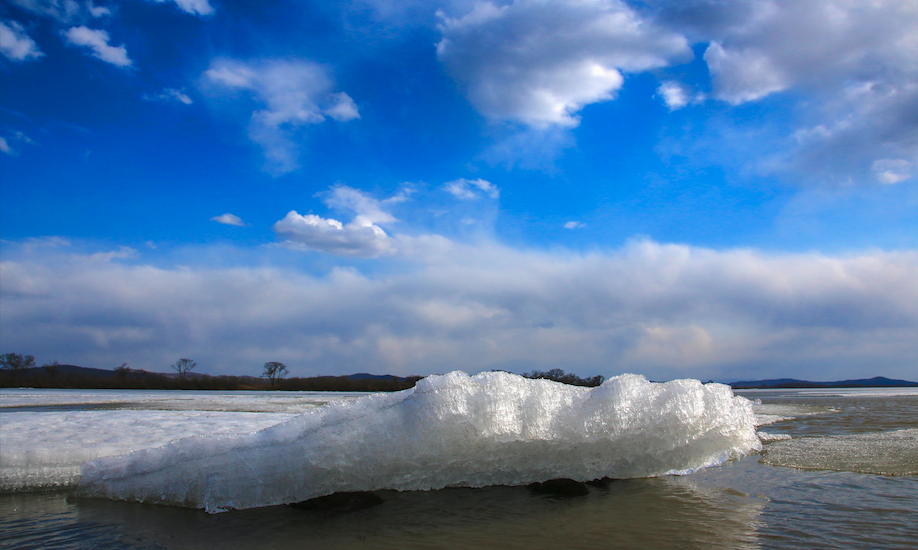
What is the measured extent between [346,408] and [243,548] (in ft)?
5.19

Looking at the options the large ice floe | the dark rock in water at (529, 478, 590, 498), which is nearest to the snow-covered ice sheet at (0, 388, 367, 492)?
the large ice floe

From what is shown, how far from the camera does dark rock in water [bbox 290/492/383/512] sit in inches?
167

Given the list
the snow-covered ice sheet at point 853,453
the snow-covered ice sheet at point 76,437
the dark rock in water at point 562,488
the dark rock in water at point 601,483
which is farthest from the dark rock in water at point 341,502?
the snow-covered ice sheet at point 853,453

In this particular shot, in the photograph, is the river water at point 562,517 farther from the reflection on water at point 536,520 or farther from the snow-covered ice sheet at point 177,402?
the snow-covered ice sheet at point 177,402

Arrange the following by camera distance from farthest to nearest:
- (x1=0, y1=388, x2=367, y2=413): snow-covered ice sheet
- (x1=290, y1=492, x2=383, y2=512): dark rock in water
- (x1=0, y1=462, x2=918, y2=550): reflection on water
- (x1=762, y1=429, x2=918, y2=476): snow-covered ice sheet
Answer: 1. (x1=0, y1=388, x2=367, y2=413): snow-covered ice sheet
2. (x1=762, y1=429, x2=918, y2=476): snow-covered ice sheet
3. (x1=290, y1=492, x2=383, y2=512): dark rock in water
4. (x1=0, y1=462, x2=918, y2=550): reflection on water

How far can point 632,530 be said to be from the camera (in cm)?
344

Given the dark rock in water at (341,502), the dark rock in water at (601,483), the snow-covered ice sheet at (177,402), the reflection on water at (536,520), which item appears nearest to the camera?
the reflection on water at (536,520)

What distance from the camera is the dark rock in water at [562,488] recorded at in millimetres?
4570

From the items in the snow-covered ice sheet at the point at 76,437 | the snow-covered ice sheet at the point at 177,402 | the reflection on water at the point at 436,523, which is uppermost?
the snow-covered ice sheet at the point at 76,437

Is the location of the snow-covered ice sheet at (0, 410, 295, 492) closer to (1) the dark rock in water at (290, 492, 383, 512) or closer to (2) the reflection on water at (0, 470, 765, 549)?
(2) the reflection on water at (0, 470, 765, 549)

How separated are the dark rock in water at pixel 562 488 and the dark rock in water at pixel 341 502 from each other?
1556mm

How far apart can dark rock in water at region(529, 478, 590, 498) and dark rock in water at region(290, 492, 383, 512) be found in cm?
156

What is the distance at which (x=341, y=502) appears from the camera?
432cm

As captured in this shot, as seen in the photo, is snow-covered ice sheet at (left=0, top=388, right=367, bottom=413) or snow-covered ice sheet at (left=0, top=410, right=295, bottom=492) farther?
snow-covered ice sheet at (left=0, top=388, right=367, bottom=413)
